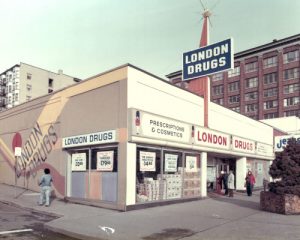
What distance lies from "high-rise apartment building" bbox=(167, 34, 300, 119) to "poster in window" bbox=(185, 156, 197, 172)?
6093 cm

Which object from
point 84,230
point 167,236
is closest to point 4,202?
point 84,230

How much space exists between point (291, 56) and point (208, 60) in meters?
65.3

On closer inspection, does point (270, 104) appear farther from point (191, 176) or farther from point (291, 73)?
point (191, 176)

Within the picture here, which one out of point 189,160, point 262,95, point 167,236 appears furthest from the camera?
point 262,95

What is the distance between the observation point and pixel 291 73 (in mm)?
80812

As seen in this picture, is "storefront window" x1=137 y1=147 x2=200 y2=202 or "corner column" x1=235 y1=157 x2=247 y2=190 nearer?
"storefront window" x1=137 y1=147 x2=200 y2=202

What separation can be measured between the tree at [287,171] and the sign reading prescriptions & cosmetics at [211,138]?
4847mm

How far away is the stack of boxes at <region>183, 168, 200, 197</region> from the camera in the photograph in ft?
64.2

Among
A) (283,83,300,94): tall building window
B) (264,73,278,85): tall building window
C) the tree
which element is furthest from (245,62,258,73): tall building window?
the tree

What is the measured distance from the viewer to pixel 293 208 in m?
14.8

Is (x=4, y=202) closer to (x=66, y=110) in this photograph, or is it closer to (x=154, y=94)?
(x=66, y=110)

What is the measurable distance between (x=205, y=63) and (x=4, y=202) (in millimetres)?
12226

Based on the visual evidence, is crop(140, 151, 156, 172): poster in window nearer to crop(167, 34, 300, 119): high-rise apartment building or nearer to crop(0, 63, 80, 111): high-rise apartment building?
crop(167, 34, 300, 119): high-rise apartment building

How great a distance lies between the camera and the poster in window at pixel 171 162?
1812 cm
